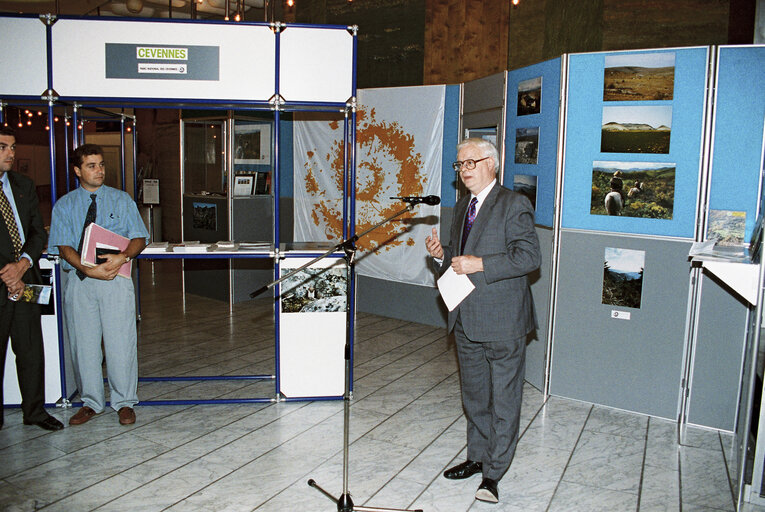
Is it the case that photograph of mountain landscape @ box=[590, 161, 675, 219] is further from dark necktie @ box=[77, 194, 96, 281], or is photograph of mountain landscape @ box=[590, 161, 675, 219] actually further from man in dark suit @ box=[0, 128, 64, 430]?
man in dark suit @ box=[0, 128, 64, 430]

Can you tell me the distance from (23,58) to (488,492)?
399 centimetres

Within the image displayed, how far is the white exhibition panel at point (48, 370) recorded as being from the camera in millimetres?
4164

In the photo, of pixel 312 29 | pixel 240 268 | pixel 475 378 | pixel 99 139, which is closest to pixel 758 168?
pixel 475 378

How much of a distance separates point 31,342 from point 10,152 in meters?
1.22

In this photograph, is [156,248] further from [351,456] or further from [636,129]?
[636,129]

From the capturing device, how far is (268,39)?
4.14 m

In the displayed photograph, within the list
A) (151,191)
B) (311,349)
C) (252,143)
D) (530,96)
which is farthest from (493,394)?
(151,191)

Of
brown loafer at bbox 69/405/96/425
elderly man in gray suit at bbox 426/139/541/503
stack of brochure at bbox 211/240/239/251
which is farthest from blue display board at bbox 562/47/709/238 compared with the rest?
brown loafer at bbox 69/405/96/425

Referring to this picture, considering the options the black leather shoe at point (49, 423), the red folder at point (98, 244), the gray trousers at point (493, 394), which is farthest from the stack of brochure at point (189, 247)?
the gray trousers at point (493, 394)

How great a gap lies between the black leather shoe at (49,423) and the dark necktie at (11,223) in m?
1.06

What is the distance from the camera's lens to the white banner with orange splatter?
6543mm

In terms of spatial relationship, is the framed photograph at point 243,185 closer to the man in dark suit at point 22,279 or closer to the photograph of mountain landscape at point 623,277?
the man in dark suit at point 22,279

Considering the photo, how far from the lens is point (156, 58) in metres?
4.07

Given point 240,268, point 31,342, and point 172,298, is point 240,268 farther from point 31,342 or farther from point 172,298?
point 31,342
